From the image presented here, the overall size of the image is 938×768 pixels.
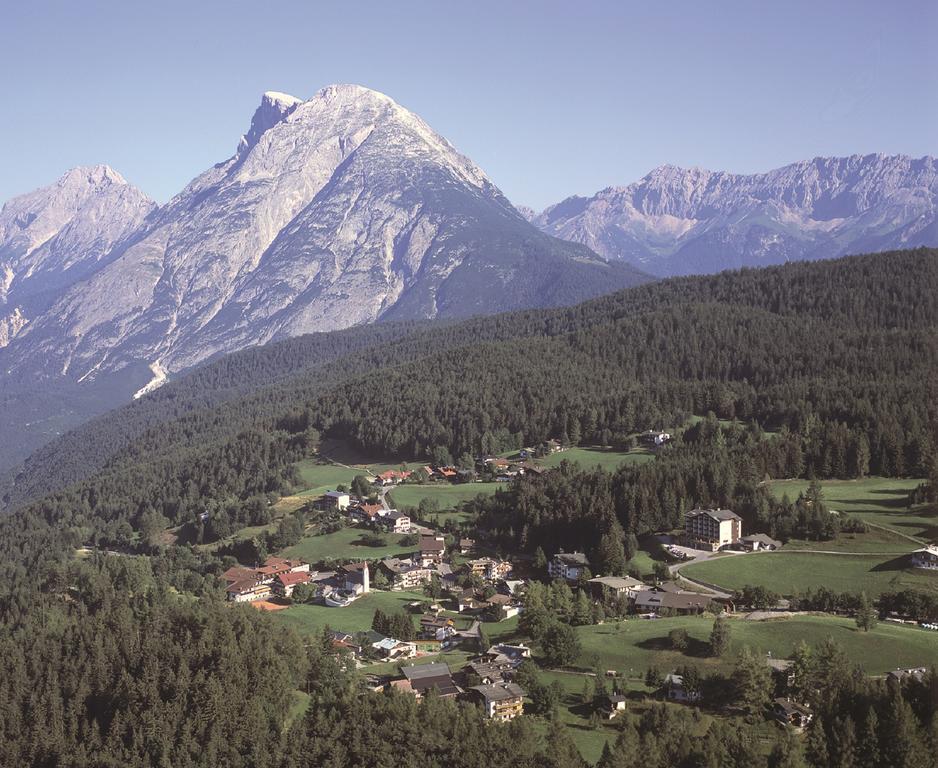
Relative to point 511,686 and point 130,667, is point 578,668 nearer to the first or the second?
point 511,686

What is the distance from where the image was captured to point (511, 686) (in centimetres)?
6216

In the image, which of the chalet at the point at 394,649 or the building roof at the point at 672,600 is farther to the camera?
the building roof at the point at 672,600

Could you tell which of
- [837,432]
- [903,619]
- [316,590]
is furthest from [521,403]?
[903,619]

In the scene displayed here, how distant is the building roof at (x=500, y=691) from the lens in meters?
60.7

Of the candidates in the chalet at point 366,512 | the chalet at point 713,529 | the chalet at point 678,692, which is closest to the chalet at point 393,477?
the chalet at point 366,512

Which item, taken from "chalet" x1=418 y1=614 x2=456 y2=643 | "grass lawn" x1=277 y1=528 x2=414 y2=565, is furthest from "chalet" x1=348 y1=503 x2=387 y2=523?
"chalet" x1=418 y1=614 x2=456 y2=643

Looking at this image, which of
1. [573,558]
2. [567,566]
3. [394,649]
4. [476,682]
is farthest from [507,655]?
[573,558]

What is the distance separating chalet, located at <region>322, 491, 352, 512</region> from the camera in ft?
383

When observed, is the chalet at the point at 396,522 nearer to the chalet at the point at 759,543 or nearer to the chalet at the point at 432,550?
the chalet at the point at 432,550

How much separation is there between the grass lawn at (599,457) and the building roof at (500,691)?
56653mm

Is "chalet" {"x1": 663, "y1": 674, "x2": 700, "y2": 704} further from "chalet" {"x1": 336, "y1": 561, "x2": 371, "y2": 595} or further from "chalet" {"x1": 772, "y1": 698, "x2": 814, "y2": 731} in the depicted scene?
"chalet" {"x1": 336, "y1": 561, "x2": 371, "y2": 595}

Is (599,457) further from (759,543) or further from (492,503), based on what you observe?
(759,543)

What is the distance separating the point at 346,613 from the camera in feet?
275

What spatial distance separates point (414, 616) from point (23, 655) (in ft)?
92.5
